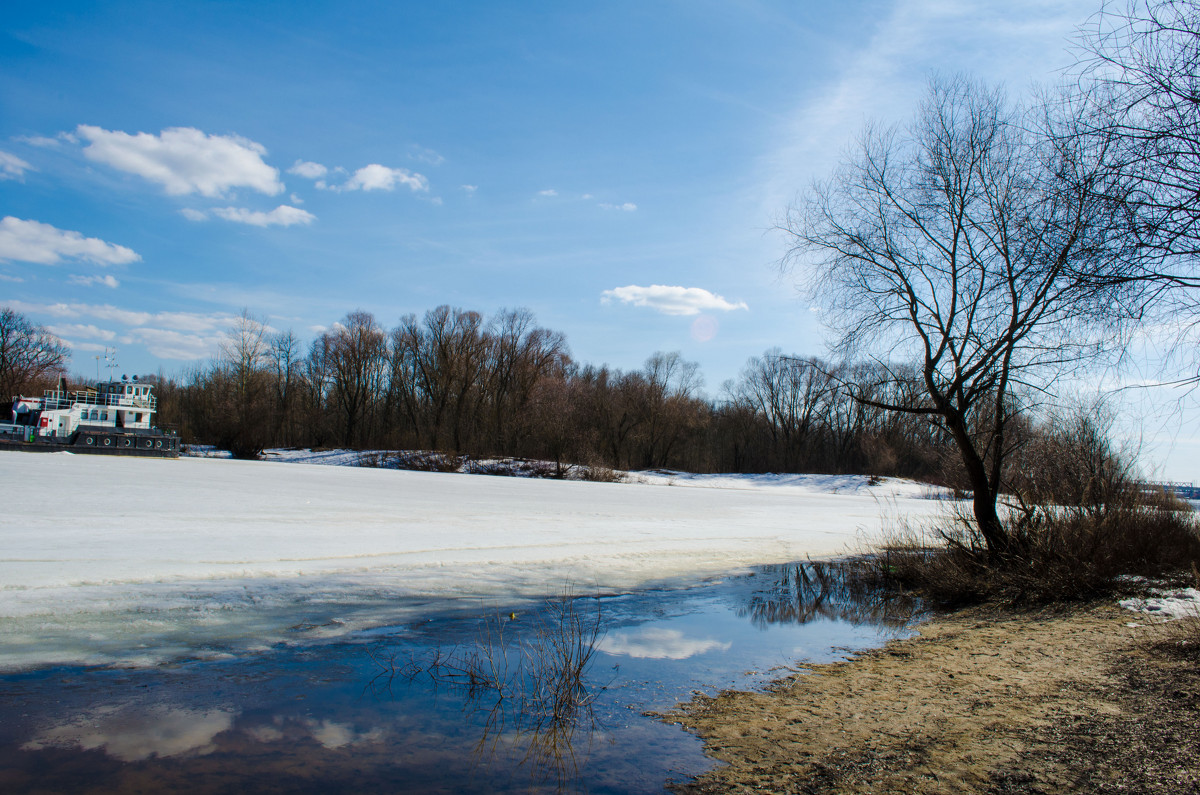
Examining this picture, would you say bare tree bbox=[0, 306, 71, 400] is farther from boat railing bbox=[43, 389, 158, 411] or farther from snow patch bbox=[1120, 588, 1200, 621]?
snow patch bbox=[1120, 588, 1200, 621]

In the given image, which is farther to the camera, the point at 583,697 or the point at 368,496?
the point at 368,496

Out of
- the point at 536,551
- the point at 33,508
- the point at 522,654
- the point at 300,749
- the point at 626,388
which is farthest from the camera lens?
the point at 626,388

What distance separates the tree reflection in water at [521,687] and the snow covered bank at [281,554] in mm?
1339

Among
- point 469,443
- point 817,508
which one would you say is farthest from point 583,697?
point 469,443

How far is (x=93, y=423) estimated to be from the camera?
4469cm

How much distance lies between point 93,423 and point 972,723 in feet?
175

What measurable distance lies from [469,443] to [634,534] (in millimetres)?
38787

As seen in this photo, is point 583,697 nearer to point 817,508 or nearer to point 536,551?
point 536,551

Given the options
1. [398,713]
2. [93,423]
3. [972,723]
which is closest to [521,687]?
[398,713]

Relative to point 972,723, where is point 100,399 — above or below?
above

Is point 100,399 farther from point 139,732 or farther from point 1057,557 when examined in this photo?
point 1057,557

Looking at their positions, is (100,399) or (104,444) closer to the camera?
(104,444)

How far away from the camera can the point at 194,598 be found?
24.4 ft

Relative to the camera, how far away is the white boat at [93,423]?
39656mm
